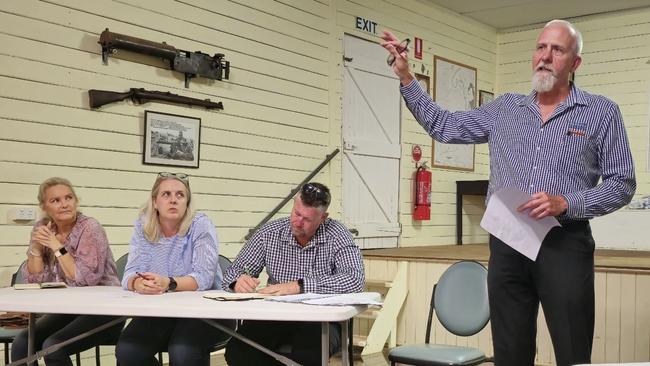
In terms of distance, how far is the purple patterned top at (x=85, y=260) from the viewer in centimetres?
323

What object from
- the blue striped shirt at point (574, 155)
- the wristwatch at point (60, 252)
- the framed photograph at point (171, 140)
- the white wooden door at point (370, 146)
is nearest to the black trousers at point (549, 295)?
the blue striped shirt at point (574, 155)

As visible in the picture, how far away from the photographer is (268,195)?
571 cm

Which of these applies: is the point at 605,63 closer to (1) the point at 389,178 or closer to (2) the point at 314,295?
(1) the point at 389,178

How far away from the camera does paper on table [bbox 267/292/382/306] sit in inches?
96.3

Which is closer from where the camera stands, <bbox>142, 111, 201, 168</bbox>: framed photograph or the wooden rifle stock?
the wooden rifle stock

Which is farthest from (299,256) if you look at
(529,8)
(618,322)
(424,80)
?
(529,8)

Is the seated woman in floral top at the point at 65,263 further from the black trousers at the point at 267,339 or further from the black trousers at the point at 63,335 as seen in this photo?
the black trousers at the point at 267,339

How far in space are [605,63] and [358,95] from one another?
3.10 m

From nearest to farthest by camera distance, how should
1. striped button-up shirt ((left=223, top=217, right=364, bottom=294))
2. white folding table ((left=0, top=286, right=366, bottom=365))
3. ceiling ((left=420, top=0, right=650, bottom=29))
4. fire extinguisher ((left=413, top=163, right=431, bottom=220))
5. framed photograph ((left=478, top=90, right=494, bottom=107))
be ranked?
white folding table ((left=0, top=286, right=366, bottom=365))
striped button-up shirt ((left=223, top=217, right=364, bottom=294))
fire extinguisher ((left=413, top=163, right=431, bottom=220))
ceiling ((left=420, top=0, right=650, bottom=29))
framed photograph ((left=478, top=90, right=494, bottom=107))

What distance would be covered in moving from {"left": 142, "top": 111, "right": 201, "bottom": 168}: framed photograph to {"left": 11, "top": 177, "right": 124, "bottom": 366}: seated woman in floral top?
1.35m

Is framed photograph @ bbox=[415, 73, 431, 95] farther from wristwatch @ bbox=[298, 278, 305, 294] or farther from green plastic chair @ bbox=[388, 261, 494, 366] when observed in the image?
Result: wristwatch @ bbox=[298, 278, 305, 294]

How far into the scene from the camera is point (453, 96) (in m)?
7.84

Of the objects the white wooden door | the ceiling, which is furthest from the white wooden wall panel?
the ceiling

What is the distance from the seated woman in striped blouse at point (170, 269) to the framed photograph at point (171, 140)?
1.70 m
